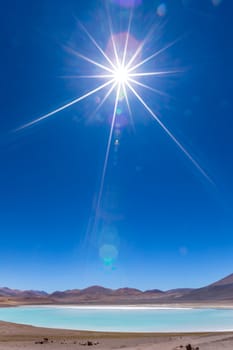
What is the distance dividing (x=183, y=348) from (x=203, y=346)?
1.22 m

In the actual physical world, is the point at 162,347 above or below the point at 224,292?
below

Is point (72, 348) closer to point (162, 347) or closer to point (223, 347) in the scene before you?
Result: point (162, 347)

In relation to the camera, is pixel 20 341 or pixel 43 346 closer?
pixel 43 346

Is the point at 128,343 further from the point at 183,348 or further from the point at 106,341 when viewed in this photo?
the point at 183,348

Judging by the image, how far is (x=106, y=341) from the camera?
19469mm

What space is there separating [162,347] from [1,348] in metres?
7.67

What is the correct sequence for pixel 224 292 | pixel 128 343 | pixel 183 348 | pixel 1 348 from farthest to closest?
pixel 224 292
pixel 128 343
pixel 1 348
pixel 183 348

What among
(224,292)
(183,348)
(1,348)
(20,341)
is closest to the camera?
(183,348)

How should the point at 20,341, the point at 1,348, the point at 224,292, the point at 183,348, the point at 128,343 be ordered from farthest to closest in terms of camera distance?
the point at 224,292
the point at 20,341
the point at 128,343
the point at 1,348
the point at 183,348

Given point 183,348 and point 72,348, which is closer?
point 183,348

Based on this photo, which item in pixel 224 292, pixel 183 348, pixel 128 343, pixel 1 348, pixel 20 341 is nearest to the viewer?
pixel 183 348

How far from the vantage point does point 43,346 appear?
17.8 metres

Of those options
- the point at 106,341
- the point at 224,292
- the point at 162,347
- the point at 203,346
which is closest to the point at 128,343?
the point at 106,341

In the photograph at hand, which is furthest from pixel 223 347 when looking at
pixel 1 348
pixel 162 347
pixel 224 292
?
pixel 224 292
